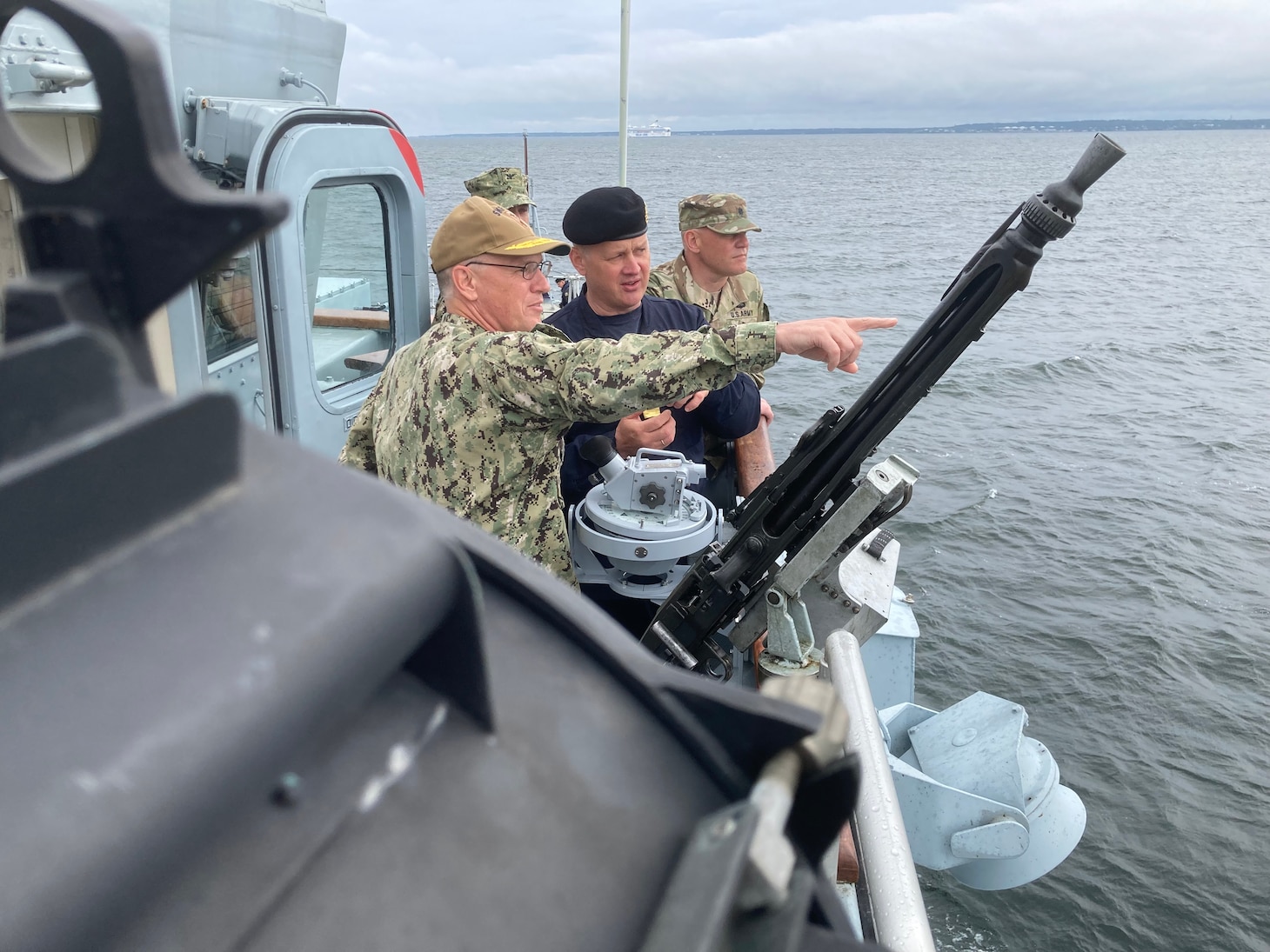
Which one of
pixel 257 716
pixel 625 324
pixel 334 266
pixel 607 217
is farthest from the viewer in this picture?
pixel 334 266

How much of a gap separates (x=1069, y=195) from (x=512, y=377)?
1496mm

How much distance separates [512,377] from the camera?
210cm

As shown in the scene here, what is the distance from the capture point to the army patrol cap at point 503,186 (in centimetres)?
574

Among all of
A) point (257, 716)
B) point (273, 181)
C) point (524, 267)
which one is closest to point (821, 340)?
point (524, 267)

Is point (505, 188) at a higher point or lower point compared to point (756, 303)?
higher

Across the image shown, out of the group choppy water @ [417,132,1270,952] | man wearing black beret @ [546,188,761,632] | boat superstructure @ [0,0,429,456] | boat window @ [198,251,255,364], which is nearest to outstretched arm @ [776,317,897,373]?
man wearing black beret @ [546,188,761,632]

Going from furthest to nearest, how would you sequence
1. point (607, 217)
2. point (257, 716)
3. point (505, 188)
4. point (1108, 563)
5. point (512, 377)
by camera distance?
point (1108, 563) < point (505, 188) < point (607, 217) < point (512, 377) < point (257, 716)

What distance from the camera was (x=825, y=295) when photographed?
69.0 ft

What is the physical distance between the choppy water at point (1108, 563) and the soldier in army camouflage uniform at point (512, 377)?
4209 millimetres

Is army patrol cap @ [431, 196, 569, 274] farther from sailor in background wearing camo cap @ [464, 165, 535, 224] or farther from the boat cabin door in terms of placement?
sailor in background wearing camo cap @ [464, 165, 535, 224]

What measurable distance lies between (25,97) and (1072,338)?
18.4 m

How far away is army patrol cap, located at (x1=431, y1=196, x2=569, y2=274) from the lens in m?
2.37

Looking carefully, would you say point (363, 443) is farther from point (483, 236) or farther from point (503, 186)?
point (503, 186)

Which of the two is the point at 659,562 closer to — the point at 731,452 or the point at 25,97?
the point at 731,452
